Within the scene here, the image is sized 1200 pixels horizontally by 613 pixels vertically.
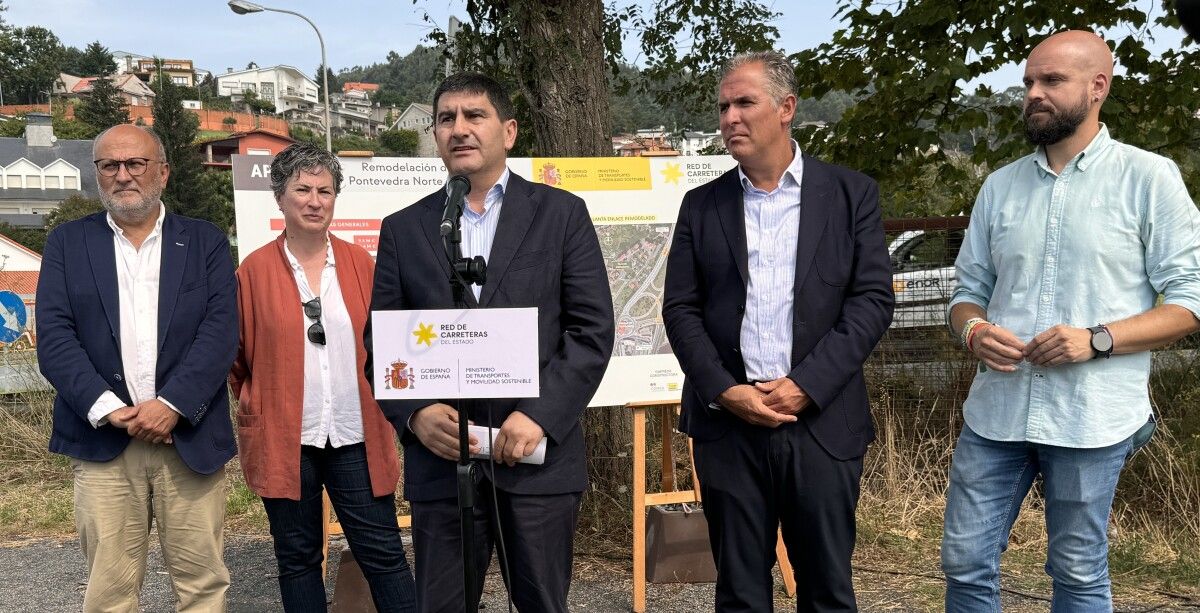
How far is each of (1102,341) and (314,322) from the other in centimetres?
253

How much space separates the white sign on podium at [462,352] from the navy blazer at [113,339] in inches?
44.3

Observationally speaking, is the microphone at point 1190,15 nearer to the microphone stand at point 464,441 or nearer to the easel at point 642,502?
the microphone stand at point 464,441

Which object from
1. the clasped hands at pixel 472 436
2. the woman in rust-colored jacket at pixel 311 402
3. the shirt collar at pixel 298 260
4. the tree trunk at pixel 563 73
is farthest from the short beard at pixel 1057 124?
the tree trunk at pixel 563 73

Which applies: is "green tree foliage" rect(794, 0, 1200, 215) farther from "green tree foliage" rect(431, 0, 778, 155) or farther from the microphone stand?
the microphone stand

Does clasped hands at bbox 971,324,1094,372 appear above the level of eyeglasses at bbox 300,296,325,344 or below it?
below

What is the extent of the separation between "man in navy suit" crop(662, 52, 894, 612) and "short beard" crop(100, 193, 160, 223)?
1.84 m

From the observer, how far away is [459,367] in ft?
8.79

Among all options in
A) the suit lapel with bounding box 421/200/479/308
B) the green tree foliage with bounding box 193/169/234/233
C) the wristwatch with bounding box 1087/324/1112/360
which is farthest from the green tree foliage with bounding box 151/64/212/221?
the wristwatch with bounding box 1087/324/1112/360

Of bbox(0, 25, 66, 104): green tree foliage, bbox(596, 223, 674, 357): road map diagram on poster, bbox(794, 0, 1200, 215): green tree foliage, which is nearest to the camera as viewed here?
bbox(596, 223, 674, 357): road map diagram on poster

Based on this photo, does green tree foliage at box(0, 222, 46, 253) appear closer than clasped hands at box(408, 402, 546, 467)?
No

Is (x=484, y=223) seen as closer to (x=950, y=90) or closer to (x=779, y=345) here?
(x=779, y=345)

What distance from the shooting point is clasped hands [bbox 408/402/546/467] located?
287cm

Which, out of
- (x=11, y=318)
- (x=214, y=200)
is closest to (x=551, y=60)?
(x=11, y=318)

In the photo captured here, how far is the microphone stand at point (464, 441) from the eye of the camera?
8.49 ft
